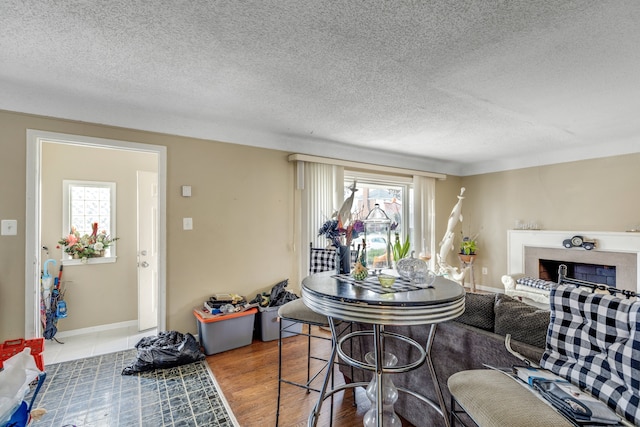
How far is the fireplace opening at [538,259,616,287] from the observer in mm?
4055

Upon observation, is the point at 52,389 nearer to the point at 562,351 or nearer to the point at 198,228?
the point at 198,228

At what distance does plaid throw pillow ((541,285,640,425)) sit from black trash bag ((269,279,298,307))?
2603 mm

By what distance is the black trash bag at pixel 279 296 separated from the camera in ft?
11.1

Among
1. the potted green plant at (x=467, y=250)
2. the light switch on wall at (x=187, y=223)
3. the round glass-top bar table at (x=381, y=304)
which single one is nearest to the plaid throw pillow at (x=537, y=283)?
the potted green plant at (x=467, y=250)

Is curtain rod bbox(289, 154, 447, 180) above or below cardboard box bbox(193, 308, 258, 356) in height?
above

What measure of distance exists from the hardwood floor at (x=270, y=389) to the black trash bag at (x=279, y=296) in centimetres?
43

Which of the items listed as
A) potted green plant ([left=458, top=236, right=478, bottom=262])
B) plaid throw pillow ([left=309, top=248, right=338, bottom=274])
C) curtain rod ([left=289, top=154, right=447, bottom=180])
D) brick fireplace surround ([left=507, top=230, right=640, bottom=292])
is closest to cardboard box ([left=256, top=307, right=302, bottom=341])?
plaid throw pillow ([left=309, top=248, right=338, bottom=274])

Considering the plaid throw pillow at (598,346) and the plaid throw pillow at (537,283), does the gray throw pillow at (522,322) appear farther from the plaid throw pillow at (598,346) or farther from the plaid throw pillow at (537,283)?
the plaid throw pillow at (537,283)

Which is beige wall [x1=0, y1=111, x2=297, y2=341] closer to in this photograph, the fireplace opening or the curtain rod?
the curtain rod

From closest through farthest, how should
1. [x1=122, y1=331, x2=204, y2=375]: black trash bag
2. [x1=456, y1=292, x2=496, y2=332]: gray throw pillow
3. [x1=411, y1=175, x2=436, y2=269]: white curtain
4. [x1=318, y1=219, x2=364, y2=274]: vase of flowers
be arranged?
[x1=456, y1=292, x2=496, y2=332]: gray throw pillow → [x1=318, y1=219, x2=364, y2=274]: vase of flowers → [x1=122, y1=331, x2=204, y2=375]: black trash bag → [x1=411, y1=175, x2=436, y2=269]: white curtain

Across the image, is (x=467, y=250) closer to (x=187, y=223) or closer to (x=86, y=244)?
(x=187, y=223)

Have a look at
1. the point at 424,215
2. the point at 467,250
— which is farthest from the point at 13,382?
the point at 467,250

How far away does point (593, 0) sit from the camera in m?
1.44

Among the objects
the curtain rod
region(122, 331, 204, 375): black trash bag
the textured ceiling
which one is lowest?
region(122, 331, 204, 375): black trash bag
